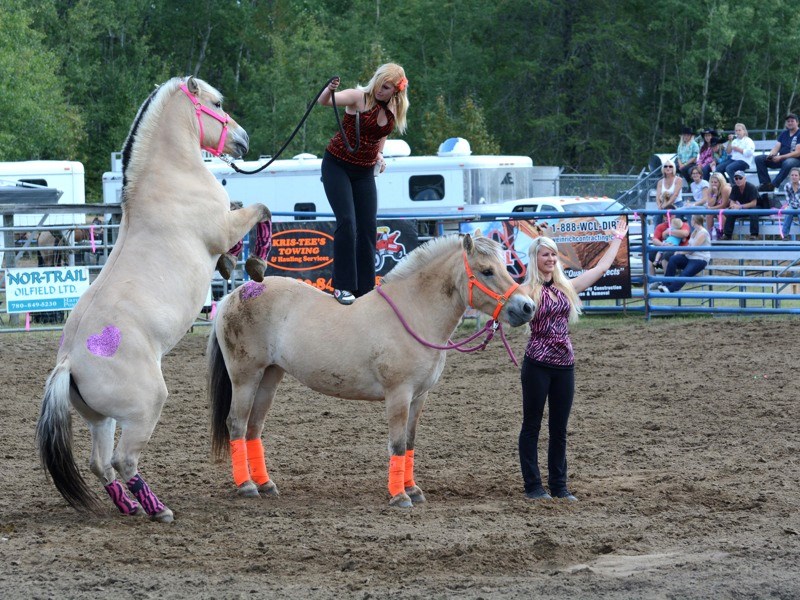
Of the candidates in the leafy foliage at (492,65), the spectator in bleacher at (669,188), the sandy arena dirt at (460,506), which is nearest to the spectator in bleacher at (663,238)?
the spectator in bleacher at (669,188)

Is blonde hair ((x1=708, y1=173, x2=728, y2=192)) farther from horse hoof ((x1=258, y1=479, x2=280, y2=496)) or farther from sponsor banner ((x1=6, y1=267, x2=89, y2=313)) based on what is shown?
horse hoof ((x1=258, y1=479, x2=280, y2=496))

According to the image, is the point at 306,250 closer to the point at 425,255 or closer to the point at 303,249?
the point at 303,249

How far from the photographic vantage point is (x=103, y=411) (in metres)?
5.98

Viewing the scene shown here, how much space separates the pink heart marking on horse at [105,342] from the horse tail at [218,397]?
1.33 meters

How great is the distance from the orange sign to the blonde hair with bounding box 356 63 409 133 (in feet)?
23.9

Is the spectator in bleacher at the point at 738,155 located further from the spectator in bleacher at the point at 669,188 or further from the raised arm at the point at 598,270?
the raised arm at the point at 598,270

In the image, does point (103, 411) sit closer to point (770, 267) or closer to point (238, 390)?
point (238, 390)

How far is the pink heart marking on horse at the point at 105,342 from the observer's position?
19.4ft

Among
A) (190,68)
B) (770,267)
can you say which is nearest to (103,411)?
(770,267)

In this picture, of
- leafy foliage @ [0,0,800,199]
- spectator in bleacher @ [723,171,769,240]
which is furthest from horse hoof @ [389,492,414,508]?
leafy foliage @ [0,0,800,199]

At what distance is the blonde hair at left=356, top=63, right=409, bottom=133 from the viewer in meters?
6.63

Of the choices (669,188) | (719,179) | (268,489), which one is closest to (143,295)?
(268,489)

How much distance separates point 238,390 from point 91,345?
1325 millimetres

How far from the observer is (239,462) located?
23.2ft
